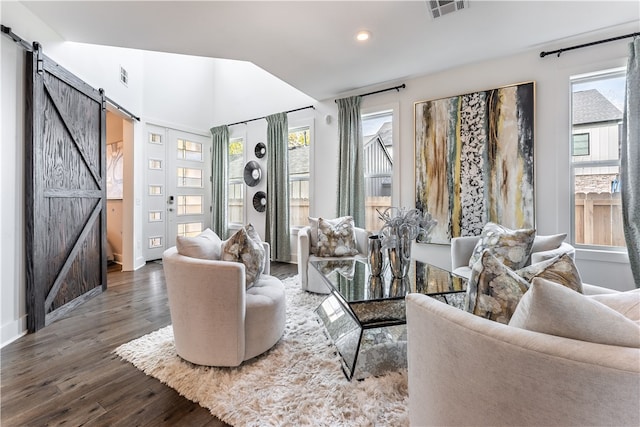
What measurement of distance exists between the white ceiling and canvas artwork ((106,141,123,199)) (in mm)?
2476

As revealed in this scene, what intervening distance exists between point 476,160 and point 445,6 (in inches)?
63.8

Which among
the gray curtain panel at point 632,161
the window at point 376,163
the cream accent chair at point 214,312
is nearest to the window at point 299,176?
the window at point 376,163

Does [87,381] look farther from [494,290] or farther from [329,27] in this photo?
[329,27]

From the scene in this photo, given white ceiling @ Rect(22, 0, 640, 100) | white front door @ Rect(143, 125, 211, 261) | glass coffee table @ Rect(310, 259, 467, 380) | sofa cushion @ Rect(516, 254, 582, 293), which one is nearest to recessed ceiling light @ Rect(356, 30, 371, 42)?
white ceiling @ Rect(22, 0, 640, 100)

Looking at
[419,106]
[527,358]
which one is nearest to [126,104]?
[419,106]

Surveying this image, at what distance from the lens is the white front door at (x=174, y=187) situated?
15.8ft

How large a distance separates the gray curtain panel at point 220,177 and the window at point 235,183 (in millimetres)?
101

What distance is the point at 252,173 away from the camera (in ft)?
17.1

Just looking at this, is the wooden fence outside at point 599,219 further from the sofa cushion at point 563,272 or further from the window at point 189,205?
the window at point 189,205

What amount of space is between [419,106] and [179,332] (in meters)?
3.46

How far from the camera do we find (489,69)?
3125 mm

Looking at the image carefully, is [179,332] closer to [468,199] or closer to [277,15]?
[277,15]

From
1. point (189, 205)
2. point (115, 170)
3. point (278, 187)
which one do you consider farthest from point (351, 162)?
point (115, 170)

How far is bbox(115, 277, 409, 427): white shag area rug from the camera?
1.34m
